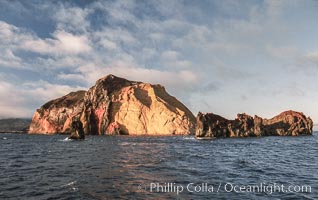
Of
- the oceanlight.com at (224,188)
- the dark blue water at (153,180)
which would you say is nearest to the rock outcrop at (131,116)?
the dark blue water at (153,180)

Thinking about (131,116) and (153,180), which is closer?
(153,180)

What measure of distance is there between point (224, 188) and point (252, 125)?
129252 mm

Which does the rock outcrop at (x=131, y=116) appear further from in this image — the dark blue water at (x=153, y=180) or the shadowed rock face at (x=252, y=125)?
the dark blue water at (x=153, y=180)

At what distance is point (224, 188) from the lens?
84.5 ft

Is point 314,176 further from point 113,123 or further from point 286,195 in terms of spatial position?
point 113,123

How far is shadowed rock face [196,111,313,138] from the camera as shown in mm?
128625

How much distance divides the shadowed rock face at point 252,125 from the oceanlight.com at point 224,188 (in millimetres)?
99117

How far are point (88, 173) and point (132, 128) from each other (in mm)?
157408

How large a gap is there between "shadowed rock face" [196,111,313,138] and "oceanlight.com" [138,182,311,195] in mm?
99117

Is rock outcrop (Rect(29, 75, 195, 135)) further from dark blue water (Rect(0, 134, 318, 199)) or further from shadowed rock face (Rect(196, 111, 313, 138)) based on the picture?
dark blue water (Rect(0, 134, 318, 199))

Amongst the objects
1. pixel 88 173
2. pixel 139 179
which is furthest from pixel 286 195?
pixel 88 173

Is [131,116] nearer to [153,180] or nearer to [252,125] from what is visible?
[252,125]

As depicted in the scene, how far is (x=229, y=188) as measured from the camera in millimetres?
25750

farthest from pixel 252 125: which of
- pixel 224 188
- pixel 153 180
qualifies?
pixel 224 188
